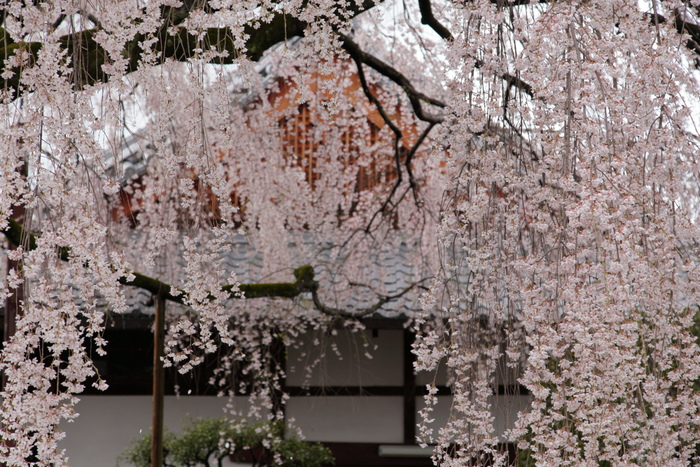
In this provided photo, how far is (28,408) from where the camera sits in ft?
8.18

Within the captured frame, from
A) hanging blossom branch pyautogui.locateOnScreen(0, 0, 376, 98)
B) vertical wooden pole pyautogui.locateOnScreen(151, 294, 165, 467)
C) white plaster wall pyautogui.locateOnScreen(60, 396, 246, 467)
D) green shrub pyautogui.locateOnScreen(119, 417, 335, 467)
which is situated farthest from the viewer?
white plaster wall pyautogui.locateOnScreen(60, 396, 246, 467)

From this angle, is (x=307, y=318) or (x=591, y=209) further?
(x=307, y=318)

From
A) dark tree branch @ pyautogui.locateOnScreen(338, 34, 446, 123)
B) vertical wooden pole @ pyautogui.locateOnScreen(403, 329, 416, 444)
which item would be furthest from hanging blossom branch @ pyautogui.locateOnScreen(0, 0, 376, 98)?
vertical wooden pole @ pyautogui.locateOnScreen(403, 329, 416, 444)

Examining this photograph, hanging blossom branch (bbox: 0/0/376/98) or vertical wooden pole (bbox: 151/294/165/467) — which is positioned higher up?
hanging blossom branch (bbox: 0/0/376/98)

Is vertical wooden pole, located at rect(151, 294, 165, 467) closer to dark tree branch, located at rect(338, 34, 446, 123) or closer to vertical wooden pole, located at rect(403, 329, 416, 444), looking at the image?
dark tree branch, located at rect(338, 34, 446, 123)

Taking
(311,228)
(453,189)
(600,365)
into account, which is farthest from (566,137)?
(311,228)

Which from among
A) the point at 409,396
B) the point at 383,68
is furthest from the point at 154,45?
the point at 409,396

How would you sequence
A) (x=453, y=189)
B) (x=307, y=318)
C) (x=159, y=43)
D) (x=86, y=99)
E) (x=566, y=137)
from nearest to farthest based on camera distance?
1. (x=566, y=137)
2. (x=86, y=99)
3. (x=453, y=189)
4. (x=159, y=43)
5. (x=307, y=318)

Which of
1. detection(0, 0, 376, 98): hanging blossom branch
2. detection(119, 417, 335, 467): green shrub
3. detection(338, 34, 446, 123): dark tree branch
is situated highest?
detection(338, 34, 446, 123): dark tree branch

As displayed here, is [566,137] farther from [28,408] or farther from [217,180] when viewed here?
[28,408]

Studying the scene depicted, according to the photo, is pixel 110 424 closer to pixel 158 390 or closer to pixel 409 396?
pixel 158 390

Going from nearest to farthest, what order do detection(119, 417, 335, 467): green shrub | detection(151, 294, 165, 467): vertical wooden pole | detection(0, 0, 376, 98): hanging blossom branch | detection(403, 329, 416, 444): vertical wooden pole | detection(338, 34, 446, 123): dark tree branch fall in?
detection(0, 0, 376, 98): hanging blossom branch → detection(338, 34, 446, 123): dark tree branch → detection(151, 294, 165, 467): vertical wooden pole → detection(119, 417, 335, 467): green shrub → detection(403, 329, 416, 444): vertical wooden pole

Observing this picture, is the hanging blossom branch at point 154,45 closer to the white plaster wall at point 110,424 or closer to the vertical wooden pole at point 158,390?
the vertical wooden pole at point 158,390

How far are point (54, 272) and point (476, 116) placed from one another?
1520 millimetres
